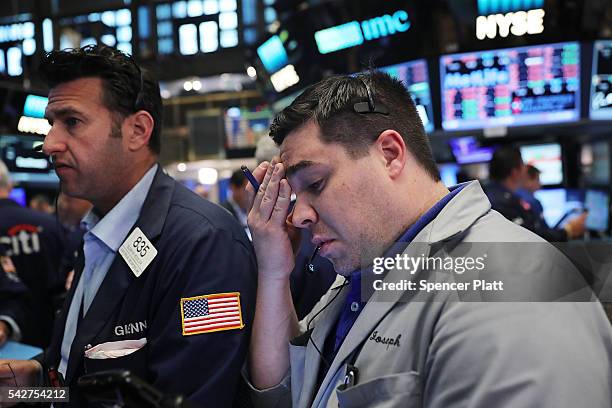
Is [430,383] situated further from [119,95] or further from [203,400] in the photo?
[119,95]

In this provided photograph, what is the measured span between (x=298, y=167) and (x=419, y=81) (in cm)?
374

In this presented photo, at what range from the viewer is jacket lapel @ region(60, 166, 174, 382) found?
5.44 feet

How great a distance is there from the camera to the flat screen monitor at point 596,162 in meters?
5.28

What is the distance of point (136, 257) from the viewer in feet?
5.66

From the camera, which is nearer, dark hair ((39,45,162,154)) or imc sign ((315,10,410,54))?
dark hair ((39,45,162,154))

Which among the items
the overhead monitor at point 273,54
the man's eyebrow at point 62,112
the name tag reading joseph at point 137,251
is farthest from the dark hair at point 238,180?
the name tag reading joseph at point 137,251

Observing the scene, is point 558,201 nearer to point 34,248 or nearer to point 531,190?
point 531,190

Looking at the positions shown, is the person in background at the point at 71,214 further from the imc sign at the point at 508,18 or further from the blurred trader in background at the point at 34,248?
the imc sign at the point at 508,18

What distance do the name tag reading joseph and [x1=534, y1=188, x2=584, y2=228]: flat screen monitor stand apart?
4.48 metres

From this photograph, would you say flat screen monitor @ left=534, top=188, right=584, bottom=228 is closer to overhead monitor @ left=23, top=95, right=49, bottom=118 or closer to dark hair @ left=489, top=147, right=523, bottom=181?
dark hair @ left=489, top=147, right=523, bottom=181

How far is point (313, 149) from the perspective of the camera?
1430mm

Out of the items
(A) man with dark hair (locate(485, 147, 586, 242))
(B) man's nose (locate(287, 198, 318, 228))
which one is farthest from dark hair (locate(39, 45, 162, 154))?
(A) man with dark hair (locate(485, 147, 586, 242))

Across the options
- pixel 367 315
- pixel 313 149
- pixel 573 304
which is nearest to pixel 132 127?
pixel 313 149

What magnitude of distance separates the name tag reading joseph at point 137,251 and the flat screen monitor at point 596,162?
4.54m
